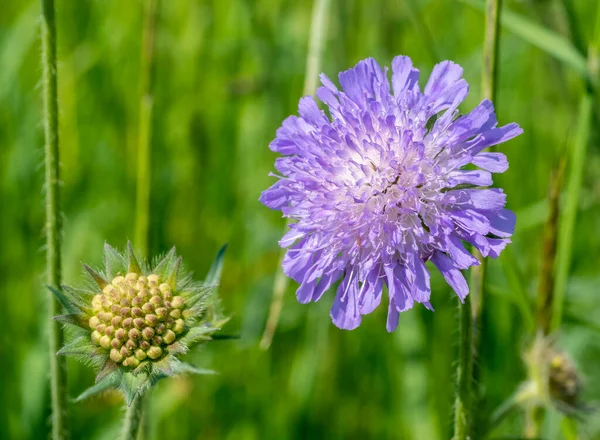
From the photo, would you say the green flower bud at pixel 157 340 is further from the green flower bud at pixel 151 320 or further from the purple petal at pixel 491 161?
the purple petal at pixel 491 161

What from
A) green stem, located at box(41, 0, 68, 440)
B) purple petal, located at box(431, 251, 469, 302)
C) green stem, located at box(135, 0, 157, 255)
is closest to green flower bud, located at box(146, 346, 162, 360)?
green stem, located at box(41, 0, 68, 440)

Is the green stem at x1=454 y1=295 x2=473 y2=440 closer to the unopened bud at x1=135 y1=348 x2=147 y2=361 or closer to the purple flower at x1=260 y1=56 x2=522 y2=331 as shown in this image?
Result: the purple flower at x1=260 y1=56 x2=522 y2=331

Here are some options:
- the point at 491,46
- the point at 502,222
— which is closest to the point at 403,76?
the point at 491,46

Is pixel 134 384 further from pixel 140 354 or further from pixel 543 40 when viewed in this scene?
pixel 543 40

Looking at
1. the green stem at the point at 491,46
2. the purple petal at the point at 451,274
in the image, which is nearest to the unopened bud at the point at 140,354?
the purple petal at the point at 451,274

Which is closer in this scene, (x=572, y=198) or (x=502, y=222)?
(x=502, y=222)

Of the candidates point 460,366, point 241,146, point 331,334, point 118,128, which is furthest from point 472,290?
point 118,128

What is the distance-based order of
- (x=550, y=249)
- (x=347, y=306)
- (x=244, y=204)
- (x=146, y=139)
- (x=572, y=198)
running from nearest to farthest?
(x=347, y=306)
(x=550, y=249)
(x=572, y=198)
(x=146, y=139)
(x=244, y=204)
